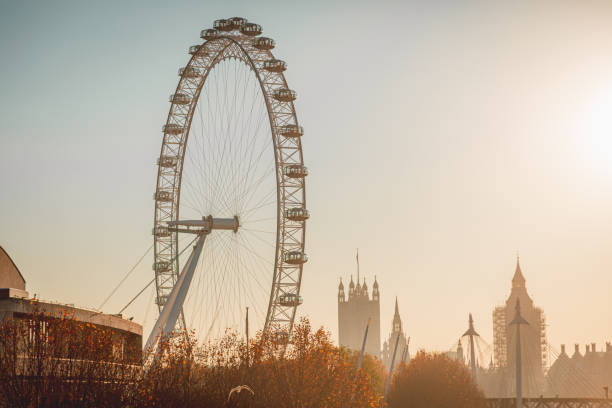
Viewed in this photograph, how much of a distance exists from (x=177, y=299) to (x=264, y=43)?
1952 centimetres

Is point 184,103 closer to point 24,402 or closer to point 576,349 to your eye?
point 24,402

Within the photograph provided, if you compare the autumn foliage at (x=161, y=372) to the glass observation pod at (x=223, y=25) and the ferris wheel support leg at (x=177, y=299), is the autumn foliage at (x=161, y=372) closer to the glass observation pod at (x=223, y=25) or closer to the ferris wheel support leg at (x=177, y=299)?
the ferris wheel support leg at (x=177, y=299)

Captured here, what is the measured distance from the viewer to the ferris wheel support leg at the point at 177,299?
52688 millimetres

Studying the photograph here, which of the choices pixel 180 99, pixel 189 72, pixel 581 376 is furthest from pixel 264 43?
pixel 581 376

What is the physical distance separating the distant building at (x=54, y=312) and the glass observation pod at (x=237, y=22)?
2235cm

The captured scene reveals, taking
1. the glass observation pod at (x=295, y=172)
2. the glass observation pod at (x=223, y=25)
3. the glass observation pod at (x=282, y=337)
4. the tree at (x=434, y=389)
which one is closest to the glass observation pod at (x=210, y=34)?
→ the glass observation pod at (x=223, y=25)

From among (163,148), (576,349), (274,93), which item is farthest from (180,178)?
(576,349)

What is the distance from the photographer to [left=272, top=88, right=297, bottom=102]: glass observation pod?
6294cm

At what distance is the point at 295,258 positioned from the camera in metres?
62.3

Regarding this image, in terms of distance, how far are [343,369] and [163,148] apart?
27.6 metres

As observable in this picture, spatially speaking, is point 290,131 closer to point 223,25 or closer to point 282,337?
point 223,25

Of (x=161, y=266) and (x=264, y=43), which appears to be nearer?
(x=264, y=43)

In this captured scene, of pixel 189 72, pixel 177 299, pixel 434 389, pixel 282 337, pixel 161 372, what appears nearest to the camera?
pixel 161 372

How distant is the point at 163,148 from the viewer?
71438mm
